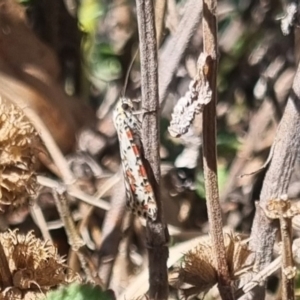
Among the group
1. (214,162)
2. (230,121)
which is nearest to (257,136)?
(230,121)

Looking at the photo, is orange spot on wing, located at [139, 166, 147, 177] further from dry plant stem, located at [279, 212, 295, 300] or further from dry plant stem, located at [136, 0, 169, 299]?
dry plant stem, located at [279, 212, 295, 300]

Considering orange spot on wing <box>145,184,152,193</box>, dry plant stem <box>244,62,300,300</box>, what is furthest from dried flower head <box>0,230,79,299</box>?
dry plant stem <box>244,62,300,300</box>

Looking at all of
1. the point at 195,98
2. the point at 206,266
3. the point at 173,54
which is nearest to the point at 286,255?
the point at 206,266

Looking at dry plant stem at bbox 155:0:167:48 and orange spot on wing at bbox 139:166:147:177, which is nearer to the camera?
orange spot on wing at bbox 139:166:147:177

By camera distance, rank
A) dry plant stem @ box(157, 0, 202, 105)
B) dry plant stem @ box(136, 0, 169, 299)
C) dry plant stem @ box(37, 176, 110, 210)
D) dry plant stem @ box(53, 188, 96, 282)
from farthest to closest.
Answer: dry plant stem @ box(37, 176, 110, 210) → dry plant stem @ box(157, 0, 202, 105) → dry plant stem @ box(53, 188, 96, 282) → dry plant stem @ box(136, 0, 169, 299)

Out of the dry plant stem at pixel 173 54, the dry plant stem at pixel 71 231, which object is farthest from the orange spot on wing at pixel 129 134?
the dry plant stem at pixel 173 54

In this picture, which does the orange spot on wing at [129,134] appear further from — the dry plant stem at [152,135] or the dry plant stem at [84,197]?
the dry plant stem at [84,197]

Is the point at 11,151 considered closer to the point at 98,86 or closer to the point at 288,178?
the point at 288,178

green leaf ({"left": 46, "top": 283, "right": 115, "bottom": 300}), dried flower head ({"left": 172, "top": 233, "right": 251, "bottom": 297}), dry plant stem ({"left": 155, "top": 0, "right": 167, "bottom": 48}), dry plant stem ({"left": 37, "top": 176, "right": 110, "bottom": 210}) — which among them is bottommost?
green leaf ({"left": 46, "top": 283, "right": 115, "bottom": 300})
